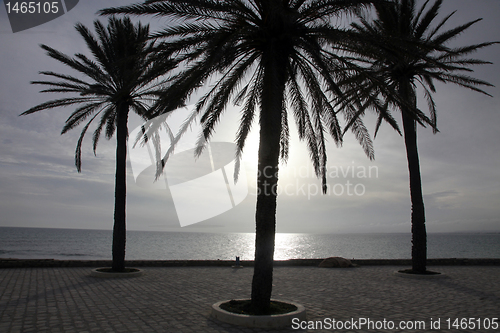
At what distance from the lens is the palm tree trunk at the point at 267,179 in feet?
24.9

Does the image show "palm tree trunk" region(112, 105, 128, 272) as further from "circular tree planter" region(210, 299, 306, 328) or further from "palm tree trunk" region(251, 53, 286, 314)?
"circular tree planter" region(210, 299, 306, 328)

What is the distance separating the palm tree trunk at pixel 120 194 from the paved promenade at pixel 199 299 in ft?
4.22

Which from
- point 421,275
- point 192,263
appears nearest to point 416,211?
point 421,275

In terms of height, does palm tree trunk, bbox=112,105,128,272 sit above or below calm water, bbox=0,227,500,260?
above

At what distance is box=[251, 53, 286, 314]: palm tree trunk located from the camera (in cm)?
758

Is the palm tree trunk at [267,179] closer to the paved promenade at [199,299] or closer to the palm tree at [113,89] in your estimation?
the paved promenade at [199,299]

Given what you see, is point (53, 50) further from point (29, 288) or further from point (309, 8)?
point (309, 8)

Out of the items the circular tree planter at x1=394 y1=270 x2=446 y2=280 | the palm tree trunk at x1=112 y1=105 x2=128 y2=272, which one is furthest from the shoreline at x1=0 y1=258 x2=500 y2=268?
the circular tree planter at x1=394 y1=270 x2=446 y2=280

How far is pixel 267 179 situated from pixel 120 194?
8363 millimetres

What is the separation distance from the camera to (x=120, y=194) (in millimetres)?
14062

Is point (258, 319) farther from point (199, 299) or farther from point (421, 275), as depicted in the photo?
point (421, 275)

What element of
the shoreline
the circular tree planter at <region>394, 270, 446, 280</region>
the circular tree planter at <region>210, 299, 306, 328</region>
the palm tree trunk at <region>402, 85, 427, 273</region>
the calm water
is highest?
the palm tree trunk at <region>402, 85, 427, 273</region>

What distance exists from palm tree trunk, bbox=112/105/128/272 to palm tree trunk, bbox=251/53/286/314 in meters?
8.08

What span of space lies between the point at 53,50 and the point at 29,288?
9088 millimetres
